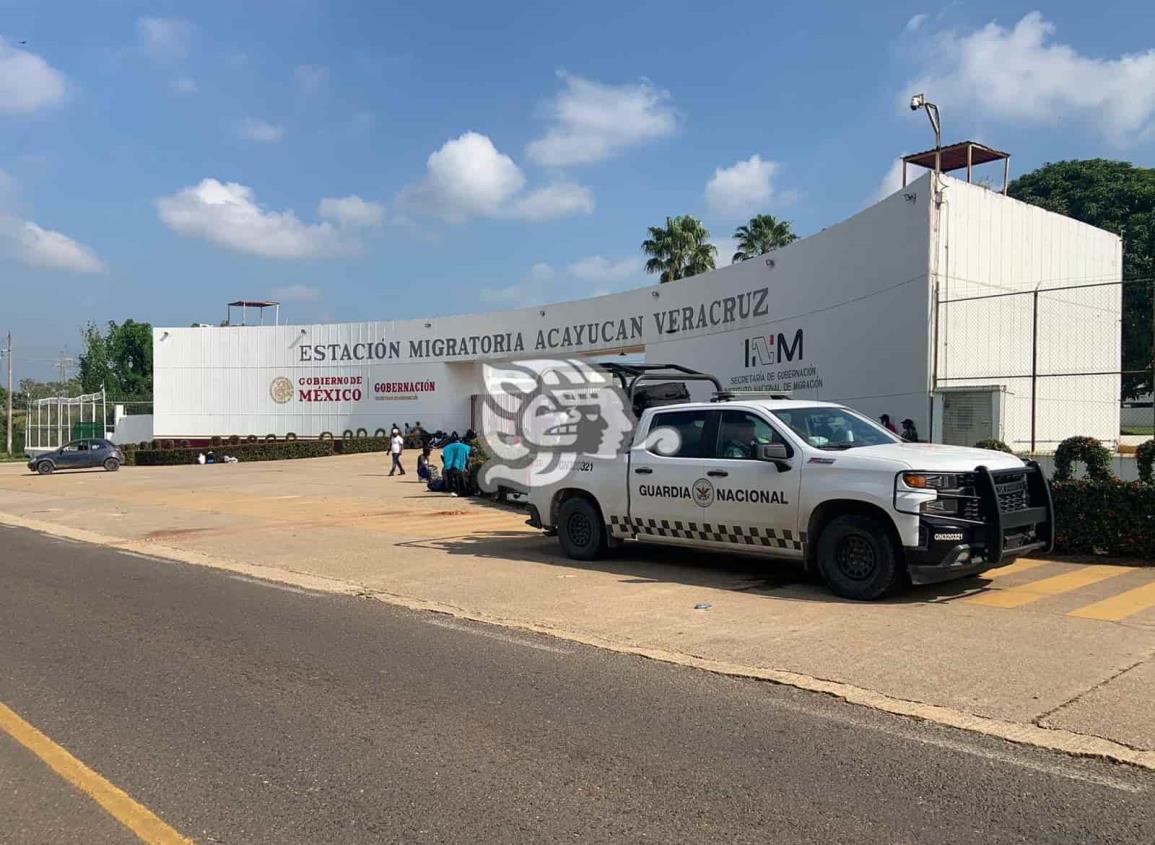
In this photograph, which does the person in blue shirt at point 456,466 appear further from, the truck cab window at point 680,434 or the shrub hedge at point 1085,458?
the shrub hedge at point 1085,458

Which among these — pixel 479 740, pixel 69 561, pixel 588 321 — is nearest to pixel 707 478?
pixel 479 740

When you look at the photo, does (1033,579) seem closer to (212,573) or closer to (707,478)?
(707,478)

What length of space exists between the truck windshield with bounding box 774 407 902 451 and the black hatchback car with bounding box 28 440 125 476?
117 ft

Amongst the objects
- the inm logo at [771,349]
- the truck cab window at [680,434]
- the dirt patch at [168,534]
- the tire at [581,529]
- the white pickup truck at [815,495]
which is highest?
the inm logo at [771,349]

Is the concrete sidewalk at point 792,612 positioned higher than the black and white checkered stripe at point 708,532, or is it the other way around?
the black and white checkered stripe at point 708,532

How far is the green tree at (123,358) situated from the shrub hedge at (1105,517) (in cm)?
8593

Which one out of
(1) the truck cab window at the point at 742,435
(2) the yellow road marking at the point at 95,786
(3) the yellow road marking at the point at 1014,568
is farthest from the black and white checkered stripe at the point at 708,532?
(2) the yellow road marking at the point at 95,786

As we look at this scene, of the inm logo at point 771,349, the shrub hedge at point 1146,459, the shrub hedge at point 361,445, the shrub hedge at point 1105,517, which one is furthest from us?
the shrub hedge at point 361,445

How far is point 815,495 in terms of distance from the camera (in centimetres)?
850

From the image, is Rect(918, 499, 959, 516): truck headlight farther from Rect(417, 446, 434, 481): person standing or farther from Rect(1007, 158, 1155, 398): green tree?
Rect(1007, 158, 1155, 398): green tree

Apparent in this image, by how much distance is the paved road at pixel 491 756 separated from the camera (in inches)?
153

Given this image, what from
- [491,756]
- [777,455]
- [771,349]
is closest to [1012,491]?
[777,455]

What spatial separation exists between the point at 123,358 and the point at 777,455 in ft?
291

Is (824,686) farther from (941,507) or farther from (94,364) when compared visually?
(94,364)
